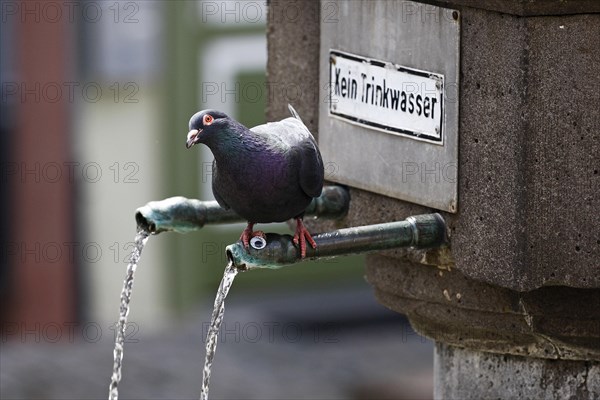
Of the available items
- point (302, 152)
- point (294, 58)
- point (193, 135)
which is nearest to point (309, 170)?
point (302, 152)

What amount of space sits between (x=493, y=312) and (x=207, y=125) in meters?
0.80

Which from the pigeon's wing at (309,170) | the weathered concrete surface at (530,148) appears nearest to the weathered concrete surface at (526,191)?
the weathered concrete surface at (530,148)

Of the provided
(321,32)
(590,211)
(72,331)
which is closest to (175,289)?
(72,331)

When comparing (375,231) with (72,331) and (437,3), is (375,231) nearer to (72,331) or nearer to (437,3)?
(437,3)

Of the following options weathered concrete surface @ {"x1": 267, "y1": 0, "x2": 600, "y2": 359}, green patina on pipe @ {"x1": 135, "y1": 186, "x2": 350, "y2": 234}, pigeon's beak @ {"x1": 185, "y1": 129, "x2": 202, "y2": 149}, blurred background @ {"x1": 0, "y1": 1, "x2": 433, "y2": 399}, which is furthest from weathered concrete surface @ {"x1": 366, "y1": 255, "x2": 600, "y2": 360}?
blurred background @ {"x1": 0, "y1": 1, "x2": 433, "y2": 399}

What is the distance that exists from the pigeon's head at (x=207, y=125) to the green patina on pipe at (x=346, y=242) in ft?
0.79

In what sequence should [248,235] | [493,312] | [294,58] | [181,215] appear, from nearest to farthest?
[248,235]
[493,312]
[181,215]
[294,58]

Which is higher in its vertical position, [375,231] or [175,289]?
[375,231]

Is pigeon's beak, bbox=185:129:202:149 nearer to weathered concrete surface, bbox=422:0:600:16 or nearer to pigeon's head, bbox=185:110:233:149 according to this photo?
pigeon's head, bbox=185:110:233:149

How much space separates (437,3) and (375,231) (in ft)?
1.70

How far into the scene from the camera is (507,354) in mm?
3496

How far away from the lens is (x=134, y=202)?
337 inches

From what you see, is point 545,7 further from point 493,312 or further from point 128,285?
point 128,285

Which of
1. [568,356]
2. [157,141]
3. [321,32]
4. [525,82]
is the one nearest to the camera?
[525,82]
